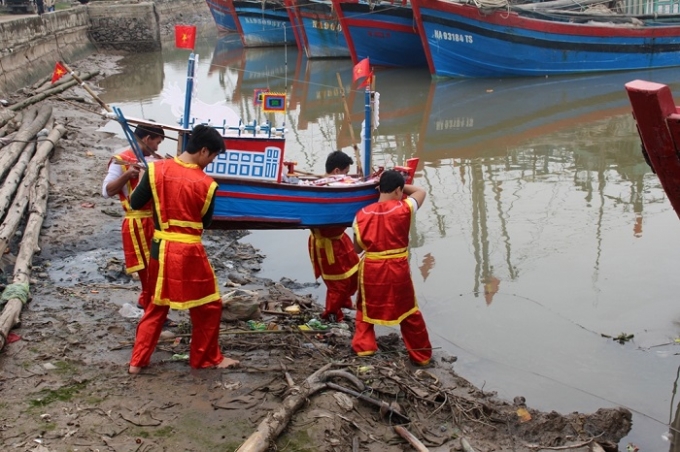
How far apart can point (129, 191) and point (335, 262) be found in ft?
5.26

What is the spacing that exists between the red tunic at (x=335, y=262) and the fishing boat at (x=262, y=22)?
79.6 ft

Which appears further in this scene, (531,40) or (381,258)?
(531,40)

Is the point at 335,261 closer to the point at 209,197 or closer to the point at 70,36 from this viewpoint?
the point at 209,197

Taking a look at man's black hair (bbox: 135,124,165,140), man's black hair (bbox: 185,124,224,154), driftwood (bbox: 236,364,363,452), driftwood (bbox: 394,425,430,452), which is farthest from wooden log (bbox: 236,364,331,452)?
man's black hair (bbox: 135,124,165,140)

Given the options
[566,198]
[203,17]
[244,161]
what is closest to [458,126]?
[566,198]

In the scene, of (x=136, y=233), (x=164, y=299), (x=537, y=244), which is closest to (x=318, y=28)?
(x=537, y=244)

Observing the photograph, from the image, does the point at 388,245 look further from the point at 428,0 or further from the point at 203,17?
the point at 203,17

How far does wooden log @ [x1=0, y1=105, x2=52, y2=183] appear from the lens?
882 centimetres

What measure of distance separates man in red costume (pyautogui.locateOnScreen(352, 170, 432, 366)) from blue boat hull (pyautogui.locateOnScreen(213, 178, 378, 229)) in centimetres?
64

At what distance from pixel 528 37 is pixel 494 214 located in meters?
12.0

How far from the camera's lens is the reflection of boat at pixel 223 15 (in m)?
32.8

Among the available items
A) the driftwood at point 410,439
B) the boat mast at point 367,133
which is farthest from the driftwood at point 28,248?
the boat mast at point 367,133

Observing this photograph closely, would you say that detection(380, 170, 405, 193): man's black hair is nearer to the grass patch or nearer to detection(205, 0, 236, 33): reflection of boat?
the grass patch

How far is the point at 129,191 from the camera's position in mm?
5324
